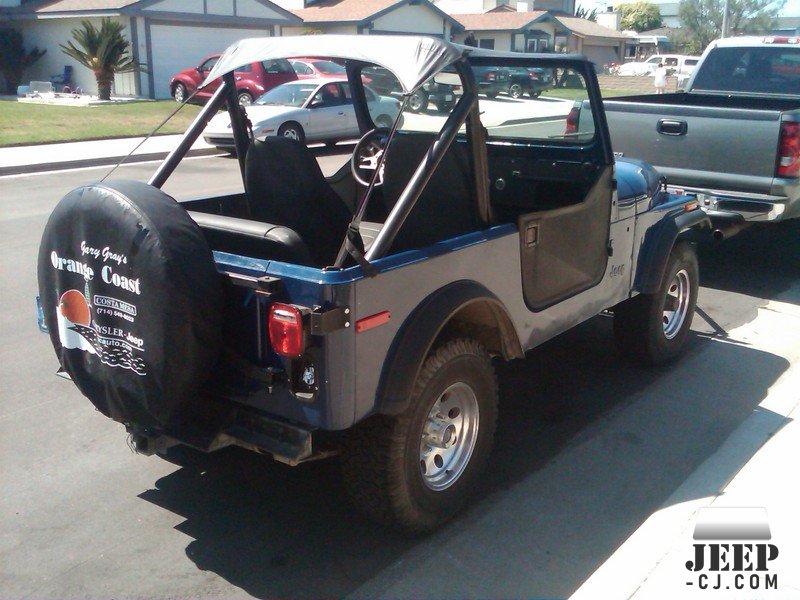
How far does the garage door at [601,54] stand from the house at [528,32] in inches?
37.6

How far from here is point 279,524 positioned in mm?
3771

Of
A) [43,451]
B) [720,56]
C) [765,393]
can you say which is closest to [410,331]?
[43,451]

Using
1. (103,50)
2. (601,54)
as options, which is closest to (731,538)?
(103,50)

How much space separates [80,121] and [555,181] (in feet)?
63.3

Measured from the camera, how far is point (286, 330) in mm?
3031

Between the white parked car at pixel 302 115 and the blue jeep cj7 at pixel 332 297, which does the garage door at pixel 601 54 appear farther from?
the blue jeep cj7 at pixel 332 297

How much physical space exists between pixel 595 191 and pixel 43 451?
3.22 metres

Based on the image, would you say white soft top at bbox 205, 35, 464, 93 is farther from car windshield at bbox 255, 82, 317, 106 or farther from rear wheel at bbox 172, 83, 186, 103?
rear wheel at bbox 172, 83, 186, 103

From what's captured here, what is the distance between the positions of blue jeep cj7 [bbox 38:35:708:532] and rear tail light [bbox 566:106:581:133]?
0.75ft

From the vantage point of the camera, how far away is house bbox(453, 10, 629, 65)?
50281 millimetres

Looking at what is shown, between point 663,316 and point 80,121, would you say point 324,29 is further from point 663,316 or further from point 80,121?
point 663,316

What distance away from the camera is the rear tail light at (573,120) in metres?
5.04

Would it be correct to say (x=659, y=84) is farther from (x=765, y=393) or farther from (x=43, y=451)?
(x=43, y=451)

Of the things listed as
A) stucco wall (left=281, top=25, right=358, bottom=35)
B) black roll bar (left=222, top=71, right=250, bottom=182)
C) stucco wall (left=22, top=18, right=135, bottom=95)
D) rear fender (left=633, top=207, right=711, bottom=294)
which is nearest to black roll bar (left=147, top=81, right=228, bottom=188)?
black roll bar (left=222, top=71, right=250, bottom=182)
